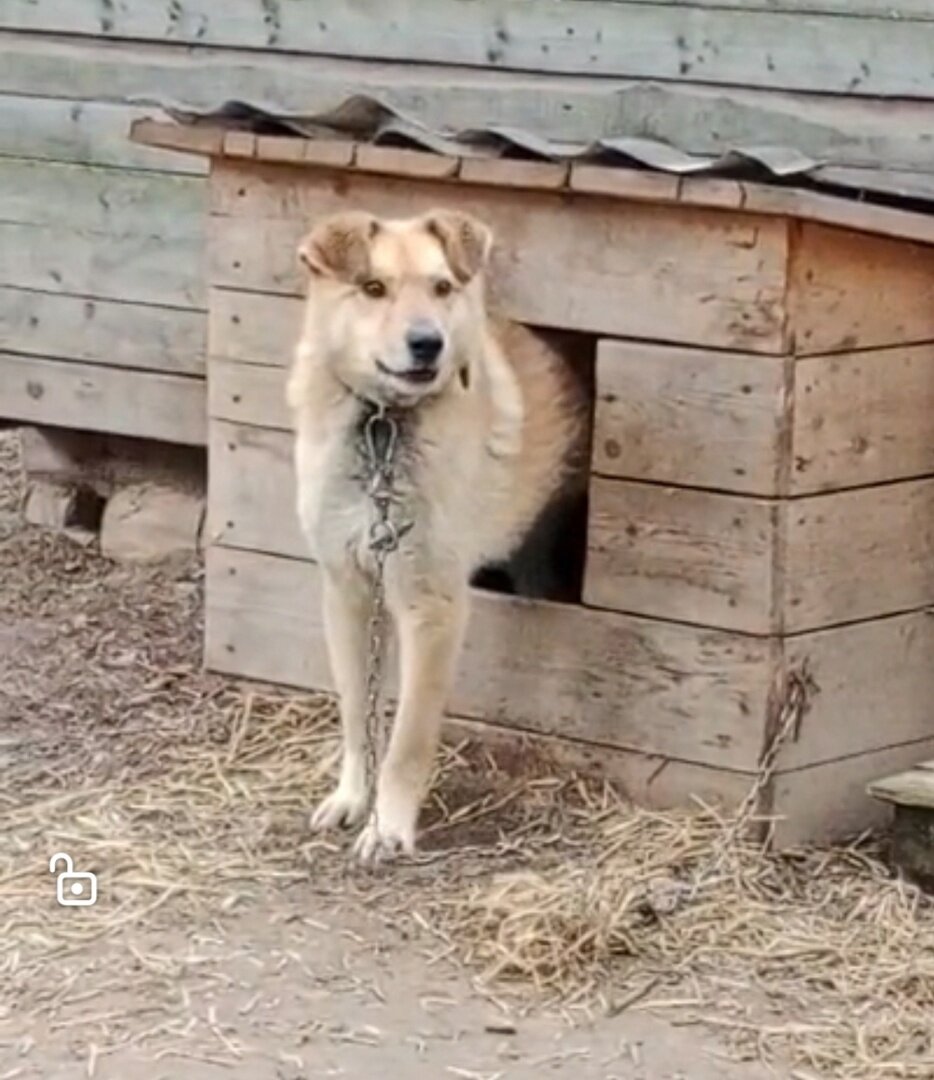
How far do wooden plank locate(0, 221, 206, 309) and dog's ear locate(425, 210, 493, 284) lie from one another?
7.84 feet

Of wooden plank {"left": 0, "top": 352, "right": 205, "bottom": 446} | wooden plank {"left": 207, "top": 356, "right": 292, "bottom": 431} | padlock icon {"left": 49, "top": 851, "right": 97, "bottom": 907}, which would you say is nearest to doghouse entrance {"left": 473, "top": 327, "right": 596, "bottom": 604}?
wooden plank {"left": 207, "top": 356, "right": 292, "bottom": 431}

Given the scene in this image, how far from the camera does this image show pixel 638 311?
5891 mm

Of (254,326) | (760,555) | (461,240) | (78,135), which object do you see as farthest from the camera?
(78,135)

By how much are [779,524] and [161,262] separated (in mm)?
2966

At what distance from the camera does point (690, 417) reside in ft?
19.1

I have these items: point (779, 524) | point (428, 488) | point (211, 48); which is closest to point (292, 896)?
point (428, 488)

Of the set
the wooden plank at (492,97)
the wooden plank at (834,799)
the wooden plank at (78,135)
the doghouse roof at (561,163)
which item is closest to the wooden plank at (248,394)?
the doghouse roof at (561,163)

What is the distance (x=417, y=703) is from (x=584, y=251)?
3.69ft

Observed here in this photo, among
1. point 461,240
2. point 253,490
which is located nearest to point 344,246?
point 461,240

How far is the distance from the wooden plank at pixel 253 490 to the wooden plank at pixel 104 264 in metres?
1.33

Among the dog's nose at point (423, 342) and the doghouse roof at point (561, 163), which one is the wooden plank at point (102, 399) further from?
the dog's nose at point (423, 342)

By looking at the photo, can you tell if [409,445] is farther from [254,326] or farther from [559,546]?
[254,326]

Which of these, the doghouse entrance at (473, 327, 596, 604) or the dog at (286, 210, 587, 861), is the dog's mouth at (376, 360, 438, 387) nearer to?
the dog at (286, 210, 587, 861)

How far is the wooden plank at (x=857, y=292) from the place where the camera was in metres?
5.67
